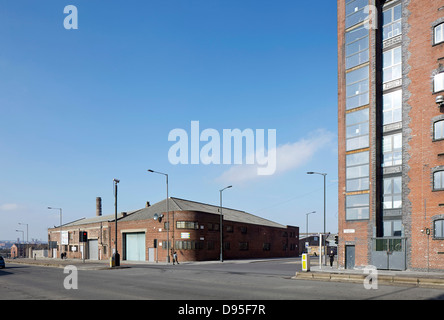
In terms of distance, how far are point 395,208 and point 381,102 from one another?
9.60 m

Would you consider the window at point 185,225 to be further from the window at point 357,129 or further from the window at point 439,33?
the window at point 439,33

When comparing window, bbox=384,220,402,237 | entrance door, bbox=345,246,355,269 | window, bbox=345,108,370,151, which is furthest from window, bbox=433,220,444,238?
window, bbox=345,108,370,151

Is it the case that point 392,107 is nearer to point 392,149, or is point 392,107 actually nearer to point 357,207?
point 392,149

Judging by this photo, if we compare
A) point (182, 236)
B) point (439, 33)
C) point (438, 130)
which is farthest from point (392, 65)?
point (182, 236)

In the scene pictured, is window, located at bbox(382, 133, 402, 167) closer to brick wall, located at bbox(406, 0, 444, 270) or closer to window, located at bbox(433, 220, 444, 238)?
brick wall, located at bbox(406, 0, 444, 270)

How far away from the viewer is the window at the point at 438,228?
30.7 m

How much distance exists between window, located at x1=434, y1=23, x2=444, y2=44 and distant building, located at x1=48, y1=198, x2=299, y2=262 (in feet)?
125

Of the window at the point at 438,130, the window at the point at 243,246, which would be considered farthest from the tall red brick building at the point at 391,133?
the window at the point at 243,246

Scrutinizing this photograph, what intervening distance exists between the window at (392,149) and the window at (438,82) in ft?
15.4

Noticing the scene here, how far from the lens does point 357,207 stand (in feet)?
119

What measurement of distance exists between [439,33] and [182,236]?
41.8 m

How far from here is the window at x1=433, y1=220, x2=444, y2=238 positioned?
3073 centimetres

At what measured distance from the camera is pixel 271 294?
18312mm

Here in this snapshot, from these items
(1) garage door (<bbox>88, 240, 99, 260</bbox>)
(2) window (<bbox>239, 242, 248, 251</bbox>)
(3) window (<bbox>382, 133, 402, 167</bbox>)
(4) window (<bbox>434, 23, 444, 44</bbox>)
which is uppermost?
(4) window (<bbox>434, 23, 444, 44</bbox>)
